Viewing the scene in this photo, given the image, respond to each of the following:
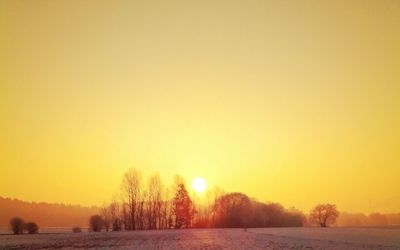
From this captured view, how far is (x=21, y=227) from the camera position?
430ft

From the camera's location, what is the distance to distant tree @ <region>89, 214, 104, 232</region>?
15000cm

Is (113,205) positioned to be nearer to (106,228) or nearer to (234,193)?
(106,228)

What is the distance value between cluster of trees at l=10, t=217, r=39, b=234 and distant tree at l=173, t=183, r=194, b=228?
4905 centimetres

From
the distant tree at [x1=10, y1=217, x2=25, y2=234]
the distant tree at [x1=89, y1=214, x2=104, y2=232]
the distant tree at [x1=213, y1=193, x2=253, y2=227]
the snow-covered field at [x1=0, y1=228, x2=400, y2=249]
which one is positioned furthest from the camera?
the distant tree at [x1=213, y1=193, x2=253, y2=227]

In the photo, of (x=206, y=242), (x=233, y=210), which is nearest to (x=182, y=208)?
(x=233, y=210)

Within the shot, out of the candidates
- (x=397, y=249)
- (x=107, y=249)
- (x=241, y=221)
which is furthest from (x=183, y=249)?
(x=241, y=221)

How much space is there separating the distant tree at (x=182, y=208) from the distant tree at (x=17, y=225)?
172 feet

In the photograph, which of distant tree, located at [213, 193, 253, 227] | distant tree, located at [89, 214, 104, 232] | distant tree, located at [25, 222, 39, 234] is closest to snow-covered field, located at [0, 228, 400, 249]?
distant tree, located at [25, 222, 39, 234]

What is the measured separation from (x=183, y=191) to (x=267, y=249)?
11097 cm

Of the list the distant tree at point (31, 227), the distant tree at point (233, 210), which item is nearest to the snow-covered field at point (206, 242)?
the distant tree at point (31, 227)

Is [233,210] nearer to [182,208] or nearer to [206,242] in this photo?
[182,208]

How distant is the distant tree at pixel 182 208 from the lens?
507 feet

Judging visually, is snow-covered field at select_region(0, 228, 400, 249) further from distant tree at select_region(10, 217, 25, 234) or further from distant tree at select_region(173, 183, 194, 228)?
distant tree at select_region(173, 183, 194, 228)

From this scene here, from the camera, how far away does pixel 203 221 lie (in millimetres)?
173000
